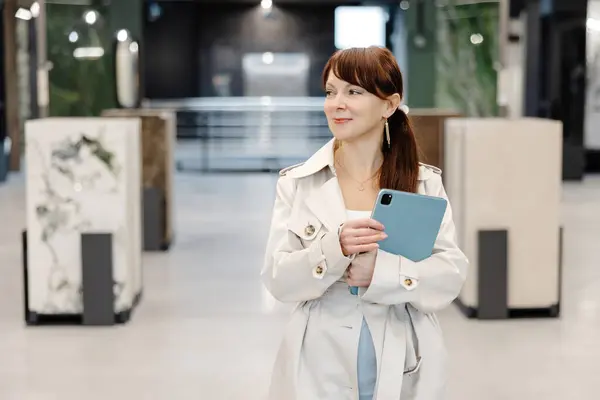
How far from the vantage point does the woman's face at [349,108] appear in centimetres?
215

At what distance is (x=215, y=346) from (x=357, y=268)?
3.21 metres

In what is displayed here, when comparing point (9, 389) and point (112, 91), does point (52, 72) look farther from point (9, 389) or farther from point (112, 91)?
point (9, 389)

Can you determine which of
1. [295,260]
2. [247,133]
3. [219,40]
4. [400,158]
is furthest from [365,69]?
[219,40]

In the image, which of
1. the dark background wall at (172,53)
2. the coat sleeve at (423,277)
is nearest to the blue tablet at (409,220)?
the coat sleeve at (423,277)

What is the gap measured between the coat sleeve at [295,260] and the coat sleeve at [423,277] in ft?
0.29

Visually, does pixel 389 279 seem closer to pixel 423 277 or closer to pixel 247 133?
pixel 423 277

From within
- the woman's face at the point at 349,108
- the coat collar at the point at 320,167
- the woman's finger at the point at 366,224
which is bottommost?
→ the woman's finger at the point at 366,224

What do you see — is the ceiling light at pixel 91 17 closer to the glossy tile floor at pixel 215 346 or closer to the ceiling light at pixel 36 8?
the ceiling light at pixel 36 8

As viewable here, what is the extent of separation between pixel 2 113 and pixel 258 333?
1093 centimetres

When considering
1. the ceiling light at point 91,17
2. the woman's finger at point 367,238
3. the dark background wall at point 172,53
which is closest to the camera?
the woman's finger at point 367,238

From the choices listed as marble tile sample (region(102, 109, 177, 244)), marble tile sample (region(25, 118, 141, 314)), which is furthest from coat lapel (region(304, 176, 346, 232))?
marble tile sample (region(102, 109, 177, 244))

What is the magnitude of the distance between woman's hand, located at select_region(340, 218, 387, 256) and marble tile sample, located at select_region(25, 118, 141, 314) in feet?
12.1

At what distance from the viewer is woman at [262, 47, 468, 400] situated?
6.92 ft

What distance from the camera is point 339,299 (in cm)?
222
